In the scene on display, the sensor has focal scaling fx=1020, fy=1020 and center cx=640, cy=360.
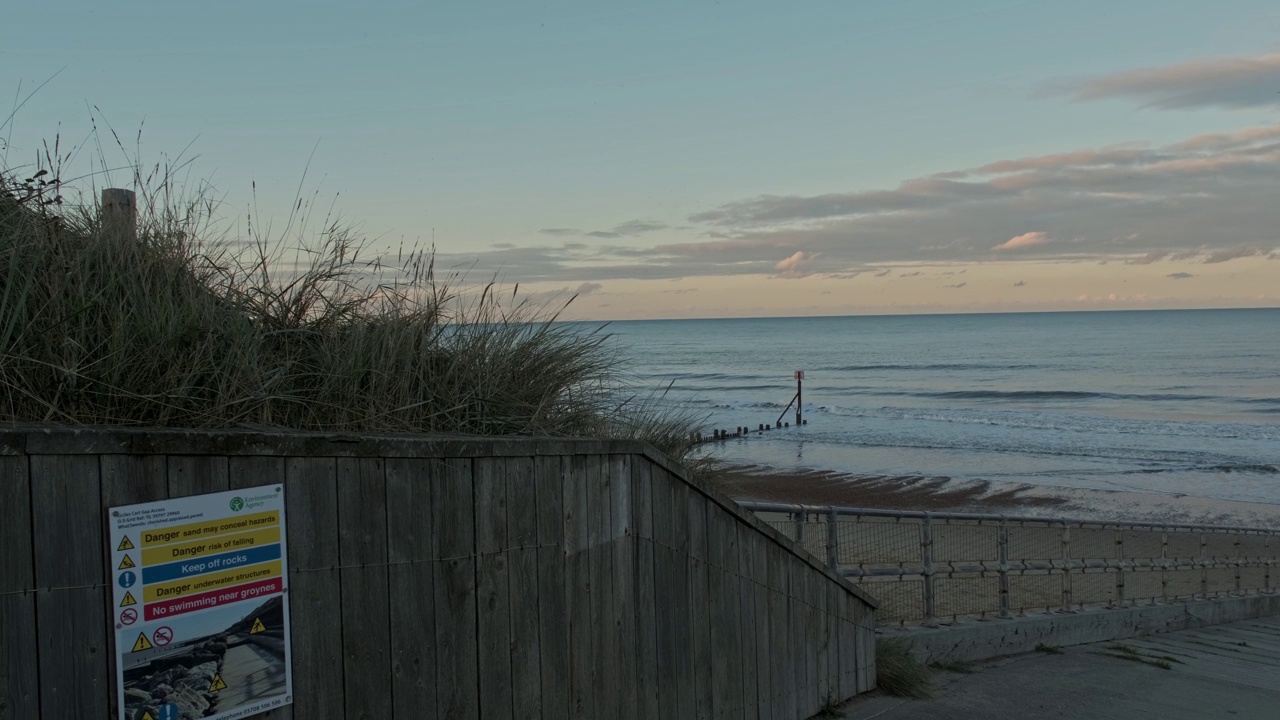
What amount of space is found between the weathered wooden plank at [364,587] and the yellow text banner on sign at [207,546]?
32 cm

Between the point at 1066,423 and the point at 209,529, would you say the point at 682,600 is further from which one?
the point at 1066,423

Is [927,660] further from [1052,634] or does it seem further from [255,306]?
[255,306]

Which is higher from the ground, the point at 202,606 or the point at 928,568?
the point at 202,606

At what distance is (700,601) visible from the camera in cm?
552

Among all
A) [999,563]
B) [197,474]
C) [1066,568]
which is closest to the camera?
[197,474]

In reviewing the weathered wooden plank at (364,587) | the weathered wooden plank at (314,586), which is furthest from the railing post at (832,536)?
the weathered wooden plank at (314,586)

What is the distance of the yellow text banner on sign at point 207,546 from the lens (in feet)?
10.0

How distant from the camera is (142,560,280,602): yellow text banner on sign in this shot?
3049mm

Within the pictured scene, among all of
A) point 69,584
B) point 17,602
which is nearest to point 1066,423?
point 69,584

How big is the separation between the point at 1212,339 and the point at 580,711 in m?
120

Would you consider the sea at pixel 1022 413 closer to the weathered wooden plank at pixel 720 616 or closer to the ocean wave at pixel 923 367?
the ocean wave at pixel 923 367

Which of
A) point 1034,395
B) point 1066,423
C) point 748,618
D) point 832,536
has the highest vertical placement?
point 832,536

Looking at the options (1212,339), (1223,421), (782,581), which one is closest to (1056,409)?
(1223,421)

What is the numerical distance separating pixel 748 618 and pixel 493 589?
2140mm
